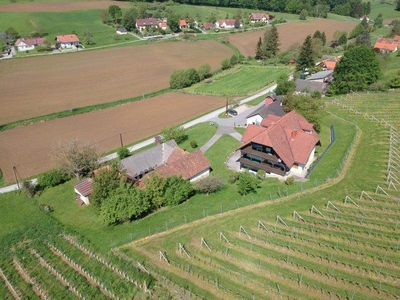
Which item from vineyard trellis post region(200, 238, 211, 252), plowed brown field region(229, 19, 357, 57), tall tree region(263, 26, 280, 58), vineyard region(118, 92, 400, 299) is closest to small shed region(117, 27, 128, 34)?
plowed brown field region(229, 19, 357, 57)

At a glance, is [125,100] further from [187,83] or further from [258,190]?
[258,190]

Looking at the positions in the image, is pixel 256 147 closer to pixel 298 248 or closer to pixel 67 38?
pixel 298 248

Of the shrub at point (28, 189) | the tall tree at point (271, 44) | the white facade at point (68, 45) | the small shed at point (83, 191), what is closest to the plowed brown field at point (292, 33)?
the tall tree at point (271, 44)

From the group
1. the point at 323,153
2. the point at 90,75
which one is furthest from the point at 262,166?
the point at 90,75

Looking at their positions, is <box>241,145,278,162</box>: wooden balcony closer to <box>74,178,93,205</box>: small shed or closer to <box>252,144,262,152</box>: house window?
<box>252,144,262,152</box>: house window

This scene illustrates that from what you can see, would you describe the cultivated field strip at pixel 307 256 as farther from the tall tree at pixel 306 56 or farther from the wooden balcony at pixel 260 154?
the tall tree at pixel 306 56
